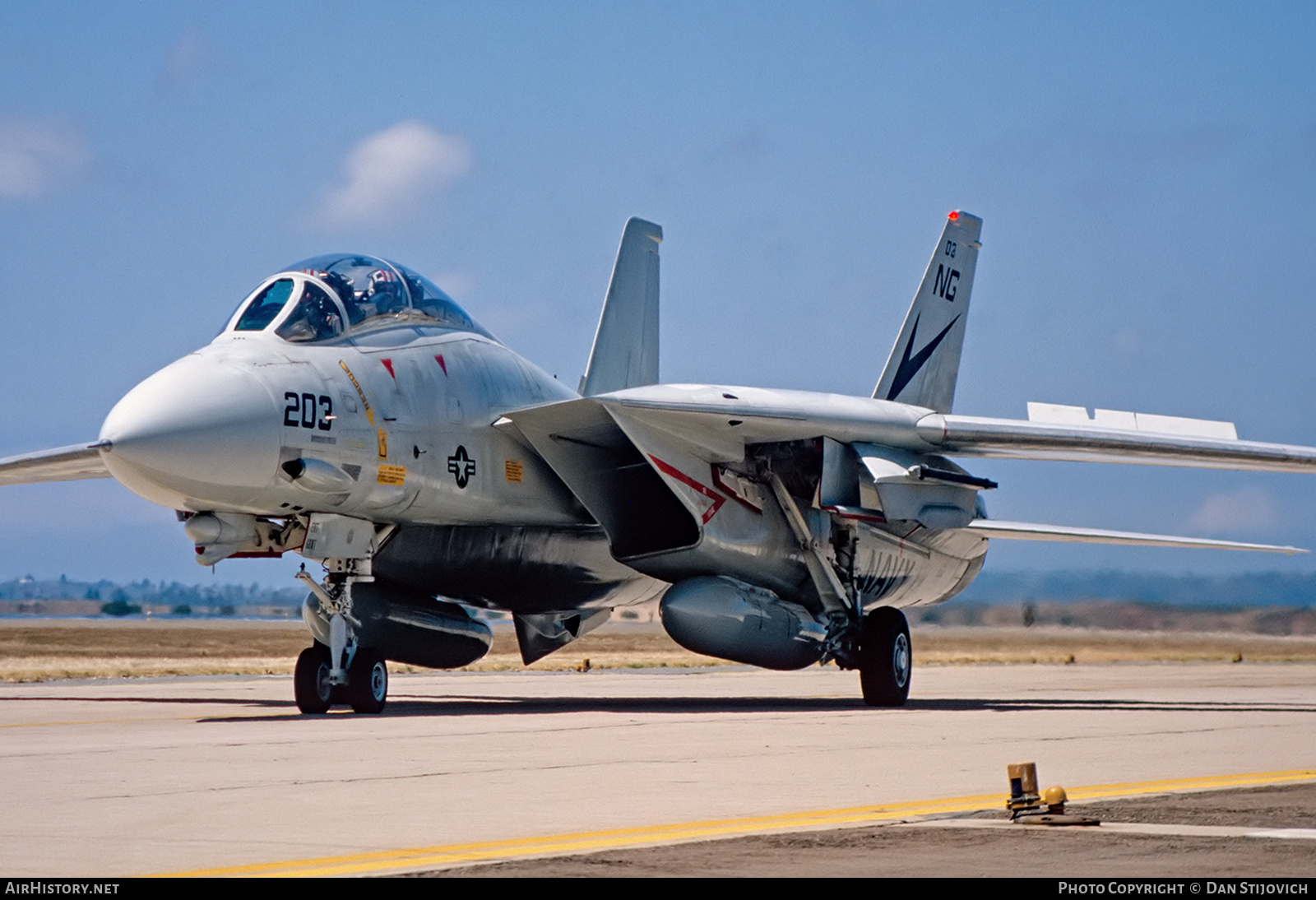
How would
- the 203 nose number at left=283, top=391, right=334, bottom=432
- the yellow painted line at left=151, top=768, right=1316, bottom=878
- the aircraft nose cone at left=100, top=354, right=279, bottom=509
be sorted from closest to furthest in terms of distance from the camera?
the yellow painted line at left=151, top=768, right=1316, bottom=878, the aircraft nose cone at left=100, top=354, right=279, bottom=509, the 203 nose number at left=283, top=391, right=334, bottom=432

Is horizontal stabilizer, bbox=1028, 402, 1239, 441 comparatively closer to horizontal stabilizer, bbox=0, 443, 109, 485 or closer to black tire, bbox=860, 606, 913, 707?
black tire, bbox=860, 606, 913, 707

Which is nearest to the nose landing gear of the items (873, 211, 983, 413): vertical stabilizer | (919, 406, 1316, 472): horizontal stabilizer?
(919, 406, 1316, 472): horizontal stabilizer

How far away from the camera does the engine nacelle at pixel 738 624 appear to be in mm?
13812

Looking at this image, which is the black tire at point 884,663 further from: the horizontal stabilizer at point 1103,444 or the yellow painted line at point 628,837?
the yellow painted line at point 628,837

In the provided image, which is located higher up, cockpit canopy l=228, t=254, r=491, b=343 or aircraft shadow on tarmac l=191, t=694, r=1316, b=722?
cockpit canopy l=228, t=254, r=491, b=343

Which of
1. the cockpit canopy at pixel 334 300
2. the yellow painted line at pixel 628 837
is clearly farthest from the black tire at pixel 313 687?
the yellow painted line at pixel 628 837

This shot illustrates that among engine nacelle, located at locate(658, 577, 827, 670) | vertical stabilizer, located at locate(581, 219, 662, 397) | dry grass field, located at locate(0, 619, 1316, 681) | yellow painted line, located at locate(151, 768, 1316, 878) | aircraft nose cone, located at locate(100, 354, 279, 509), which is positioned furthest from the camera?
dry grass field, located at locate(0, 619, 1316, 681)

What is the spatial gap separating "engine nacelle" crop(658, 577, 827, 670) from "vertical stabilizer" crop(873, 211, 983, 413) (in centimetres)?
417

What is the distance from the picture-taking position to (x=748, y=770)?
808 cm

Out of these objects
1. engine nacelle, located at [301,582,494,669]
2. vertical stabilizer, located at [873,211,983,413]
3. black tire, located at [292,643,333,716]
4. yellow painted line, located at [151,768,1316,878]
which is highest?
vertical stabilizer, located at [873,211,983,413]

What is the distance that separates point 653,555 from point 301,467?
392 cm

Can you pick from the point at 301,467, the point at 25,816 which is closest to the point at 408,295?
the point at 301,467

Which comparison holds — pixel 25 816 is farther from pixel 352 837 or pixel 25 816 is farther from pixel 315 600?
pixel 315 600

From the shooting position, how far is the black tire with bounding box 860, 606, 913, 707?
14852 mm
